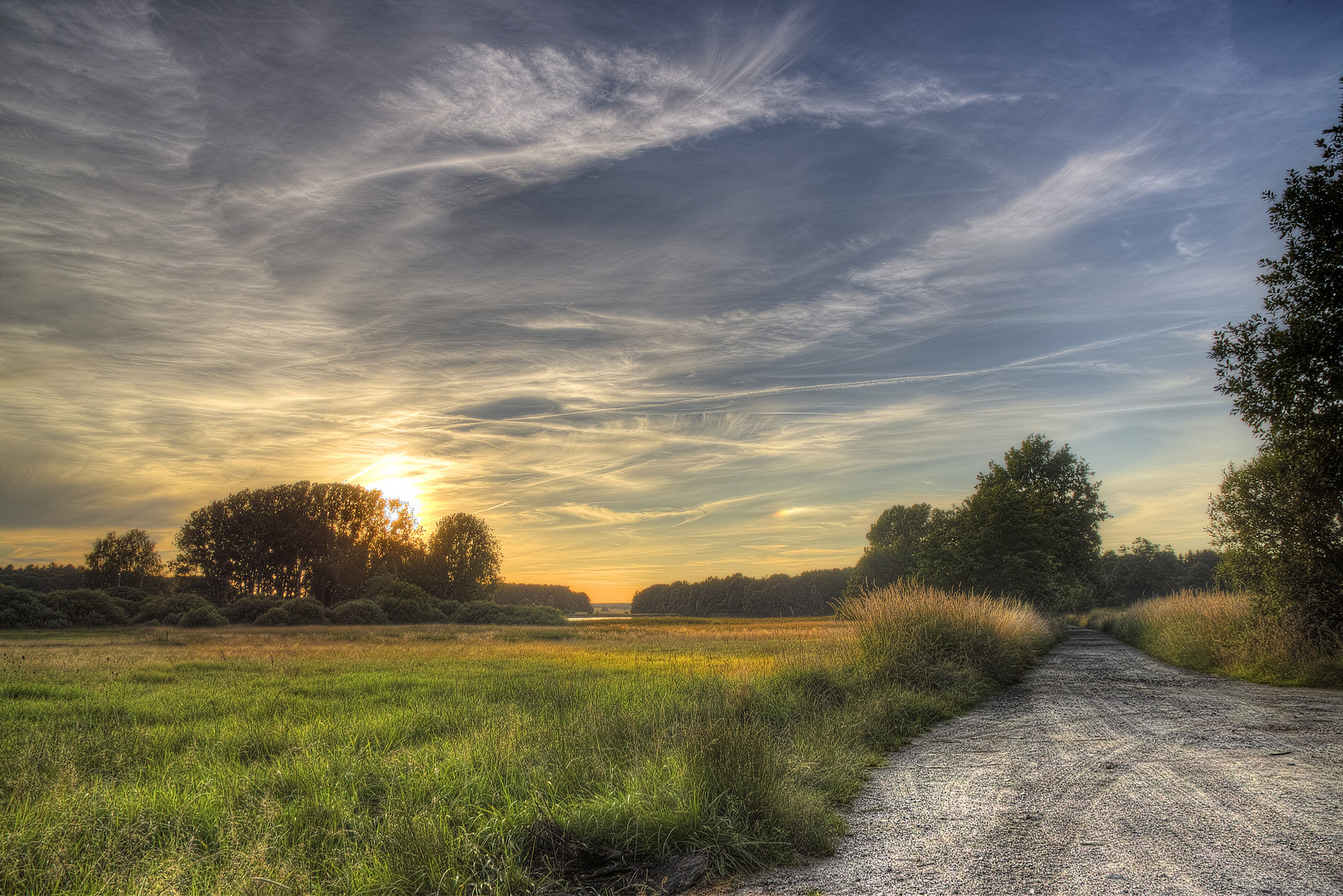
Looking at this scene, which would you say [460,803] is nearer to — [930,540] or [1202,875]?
[1202,875]

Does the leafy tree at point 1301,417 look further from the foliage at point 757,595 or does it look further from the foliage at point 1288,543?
the foliage at point 757,595

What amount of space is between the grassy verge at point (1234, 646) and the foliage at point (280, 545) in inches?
2886

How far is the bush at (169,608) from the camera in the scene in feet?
173

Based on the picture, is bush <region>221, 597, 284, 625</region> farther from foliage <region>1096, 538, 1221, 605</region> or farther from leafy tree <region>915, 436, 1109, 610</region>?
foliage <region>1096, 538, 1221, 605</region>

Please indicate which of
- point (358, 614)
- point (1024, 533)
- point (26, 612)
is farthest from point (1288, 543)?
point (26, 612)

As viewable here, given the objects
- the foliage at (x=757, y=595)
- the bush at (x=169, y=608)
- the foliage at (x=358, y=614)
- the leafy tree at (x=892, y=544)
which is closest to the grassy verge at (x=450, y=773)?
the bush at (x=169, y=608)

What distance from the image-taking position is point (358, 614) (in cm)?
5956

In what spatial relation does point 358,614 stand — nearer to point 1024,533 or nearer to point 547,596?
point 1024,533

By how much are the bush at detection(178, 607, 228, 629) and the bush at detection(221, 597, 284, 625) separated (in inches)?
154

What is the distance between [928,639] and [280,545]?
249ft

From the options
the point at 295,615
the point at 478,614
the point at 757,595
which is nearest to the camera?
the point at 295,615

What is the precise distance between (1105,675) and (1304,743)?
31.2ft

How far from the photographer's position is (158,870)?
14.5 ft

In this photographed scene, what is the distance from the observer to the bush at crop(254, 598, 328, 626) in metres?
54.3
